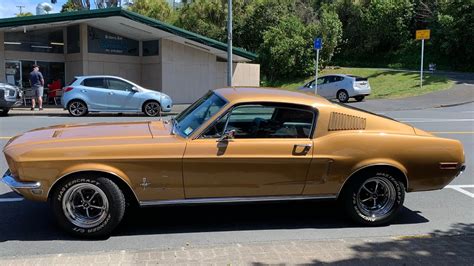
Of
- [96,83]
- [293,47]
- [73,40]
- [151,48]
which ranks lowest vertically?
[96,83]

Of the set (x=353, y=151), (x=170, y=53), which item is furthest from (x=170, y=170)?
(x=170, y=53)

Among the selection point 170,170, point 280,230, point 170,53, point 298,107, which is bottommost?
point 280,230

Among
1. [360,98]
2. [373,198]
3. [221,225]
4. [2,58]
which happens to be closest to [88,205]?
[221,225]

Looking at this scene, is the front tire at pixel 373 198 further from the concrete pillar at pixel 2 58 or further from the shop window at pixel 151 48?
the shop window at pixel 151 48

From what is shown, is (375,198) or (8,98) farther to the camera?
(8,98)

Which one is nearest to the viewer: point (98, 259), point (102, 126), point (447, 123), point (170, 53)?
point (98, 259)

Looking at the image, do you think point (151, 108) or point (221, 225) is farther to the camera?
point (151, 108)

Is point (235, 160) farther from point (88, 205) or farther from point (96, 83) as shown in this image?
point (96, 83)

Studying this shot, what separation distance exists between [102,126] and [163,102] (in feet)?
41.9

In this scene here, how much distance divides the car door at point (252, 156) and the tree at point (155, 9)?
50889 mm

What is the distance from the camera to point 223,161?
4.99 meters

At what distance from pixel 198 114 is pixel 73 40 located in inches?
843

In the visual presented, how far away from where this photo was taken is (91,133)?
17.5ft

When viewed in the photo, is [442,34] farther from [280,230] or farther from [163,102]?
[280,230]
